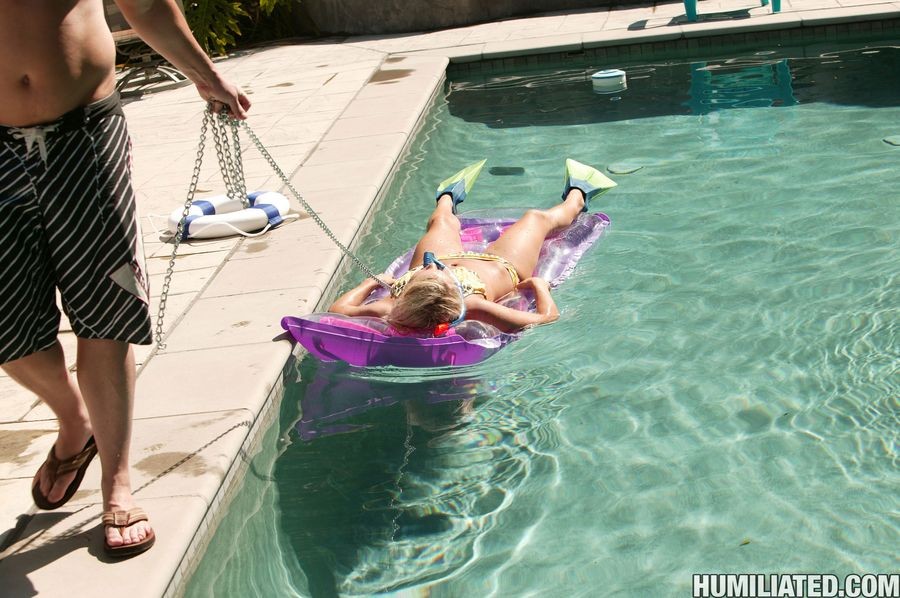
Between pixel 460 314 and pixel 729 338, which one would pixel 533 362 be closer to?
pixel 460 314

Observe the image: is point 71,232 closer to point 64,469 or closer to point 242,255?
point 64,469

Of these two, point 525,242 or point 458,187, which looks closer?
point 525,242

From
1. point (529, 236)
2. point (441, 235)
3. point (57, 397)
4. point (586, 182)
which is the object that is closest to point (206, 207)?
point (441, 235)

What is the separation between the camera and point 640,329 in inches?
192

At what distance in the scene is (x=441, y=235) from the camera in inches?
217

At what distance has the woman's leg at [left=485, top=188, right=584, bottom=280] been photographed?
5.35 metres

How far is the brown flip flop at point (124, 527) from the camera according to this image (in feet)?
10.0

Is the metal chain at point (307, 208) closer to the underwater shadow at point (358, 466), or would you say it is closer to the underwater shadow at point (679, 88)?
the underwater shadow at point (358, 466)

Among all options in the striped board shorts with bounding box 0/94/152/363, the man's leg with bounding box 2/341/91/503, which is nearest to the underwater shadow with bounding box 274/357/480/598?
the man's leg with bounding box 2/341/91/503

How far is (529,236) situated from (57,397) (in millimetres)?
2924

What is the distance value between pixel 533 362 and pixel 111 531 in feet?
6.92

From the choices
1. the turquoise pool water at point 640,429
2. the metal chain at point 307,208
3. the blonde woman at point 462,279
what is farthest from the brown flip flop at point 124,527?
the blonde woman at point 462,279

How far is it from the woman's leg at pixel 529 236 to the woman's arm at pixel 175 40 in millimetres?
2395

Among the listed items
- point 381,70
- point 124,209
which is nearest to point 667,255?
point 124,209
